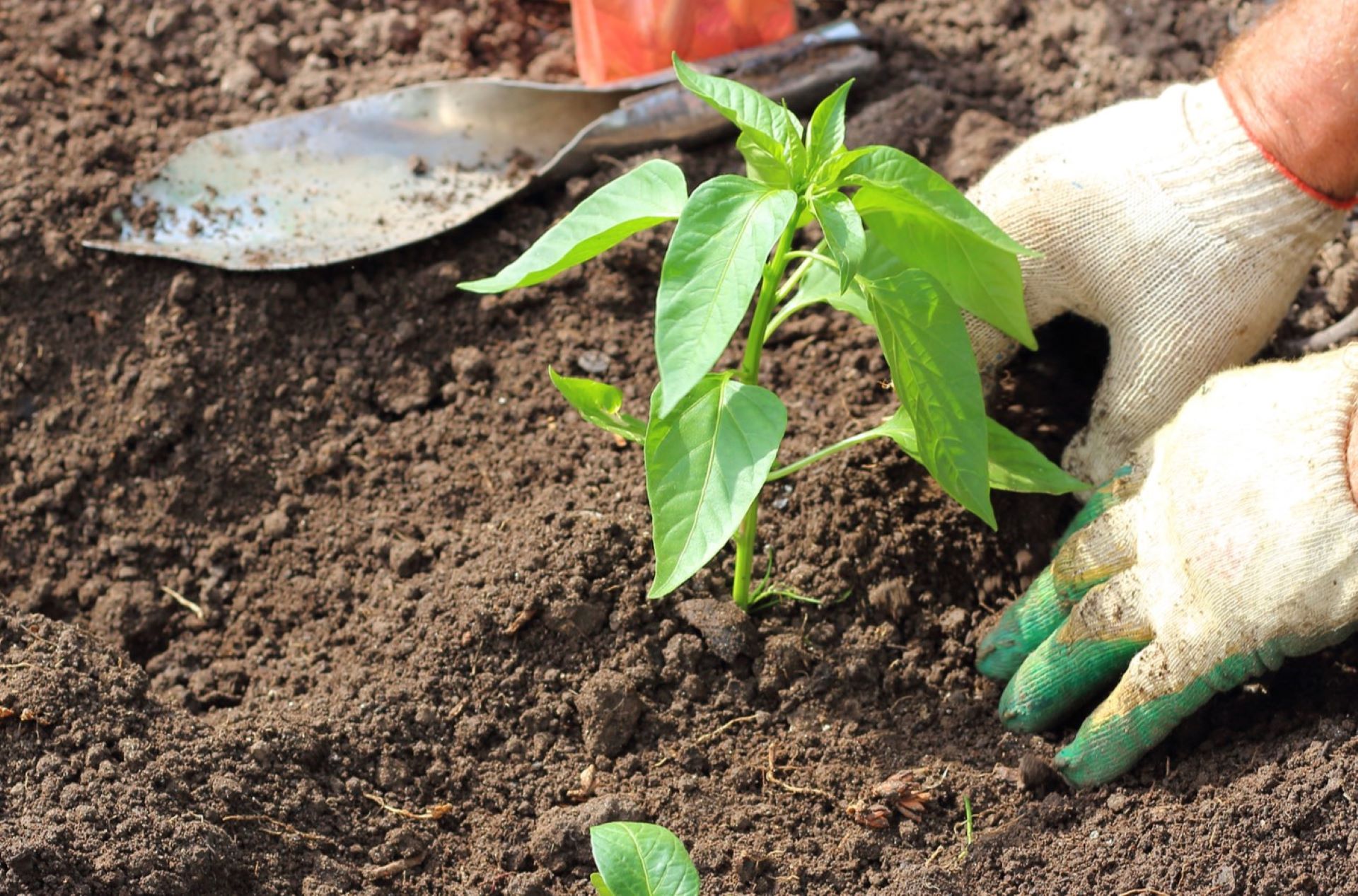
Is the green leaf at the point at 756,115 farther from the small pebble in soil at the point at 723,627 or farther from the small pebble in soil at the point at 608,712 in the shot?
the small pebble in soil at the point at 608,712

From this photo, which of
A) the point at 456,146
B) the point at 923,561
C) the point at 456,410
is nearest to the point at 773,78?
the point at 456,146

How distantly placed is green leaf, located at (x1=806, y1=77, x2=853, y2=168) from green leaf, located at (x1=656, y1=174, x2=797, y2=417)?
4.2 inches

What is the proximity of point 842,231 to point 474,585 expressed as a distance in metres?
0.96

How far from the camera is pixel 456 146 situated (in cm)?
296

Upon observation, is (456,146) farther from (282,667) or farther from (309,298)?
(282,667)

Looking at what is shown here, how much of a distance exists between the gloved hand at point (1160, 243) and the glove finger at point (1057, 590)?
0.24 meters

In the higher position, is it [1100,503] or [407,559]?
[1100,503]

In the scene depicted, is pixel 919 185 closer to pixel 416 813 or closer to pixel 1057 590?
pixel 1057 590

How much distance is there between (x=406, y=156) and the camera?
2.96 meters

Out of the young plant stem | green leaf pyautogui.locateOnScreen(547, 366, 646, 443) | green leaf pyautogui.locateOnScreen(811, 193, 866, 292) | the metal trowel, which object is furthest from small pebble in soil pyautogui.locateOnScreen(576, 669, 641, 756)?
the metal trowel

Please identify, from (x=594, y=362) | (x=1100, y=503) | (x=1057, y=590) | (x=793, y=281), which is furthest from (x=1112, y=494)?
(x=594, y=362)

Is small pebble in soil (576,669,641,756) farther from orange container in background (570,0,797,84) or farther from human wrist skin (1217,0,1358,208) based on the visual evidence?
orange container in background (570,0,797,84)

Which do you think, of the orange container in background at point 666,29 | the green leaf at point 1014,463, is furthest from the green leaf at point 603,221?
the orange container in background at point 666,29

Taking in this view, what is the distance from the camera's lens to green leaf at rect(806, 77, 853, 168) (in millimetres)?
1767
